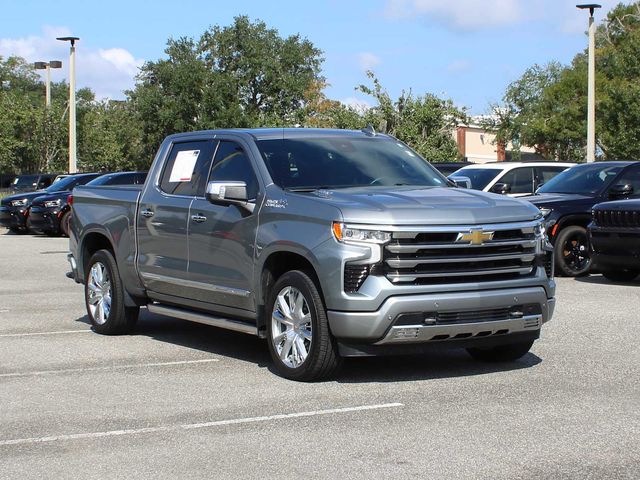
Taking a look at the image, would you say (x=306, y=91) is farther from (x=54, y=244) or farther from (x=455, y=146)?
(x=54, y=244)

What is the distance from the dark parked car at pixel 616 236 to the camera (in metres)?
15.0

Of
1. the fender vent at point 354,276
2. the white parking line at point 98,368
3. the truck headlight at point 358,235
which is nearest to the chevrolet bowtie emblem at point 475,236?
the truck headlight at point 358,235

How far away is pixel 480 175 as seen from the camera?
20.2m

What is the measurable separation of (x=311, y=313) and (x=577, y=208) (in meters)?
9.75

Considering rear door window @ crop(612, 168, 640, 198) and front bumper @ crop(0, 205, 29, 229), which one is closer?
rear door window @ crop(612, 168, 640, 198)

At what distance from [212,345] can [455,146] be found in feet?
88.1

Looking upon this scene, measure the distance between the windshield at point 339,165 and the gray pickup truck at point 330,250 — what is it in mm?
12

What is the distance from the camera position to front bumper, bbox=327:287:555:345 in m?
7.63

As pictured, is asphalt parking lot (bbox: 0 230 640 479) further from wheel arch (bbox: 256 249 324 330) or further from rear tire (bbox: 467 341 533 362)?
wheel arch (bbox: 256 249 324 330)

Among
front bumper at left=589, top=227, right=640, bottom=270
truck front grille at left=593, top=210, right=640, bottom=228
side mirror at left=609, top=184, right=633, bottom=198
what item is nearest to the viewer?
front bumper at left=589, top=227, right=640, bottom=270

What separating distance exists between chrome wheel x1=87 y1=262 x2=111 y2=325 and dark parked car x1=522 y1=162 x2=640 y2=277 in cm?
780

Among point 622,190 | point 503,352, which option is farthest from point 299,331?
point 622,190

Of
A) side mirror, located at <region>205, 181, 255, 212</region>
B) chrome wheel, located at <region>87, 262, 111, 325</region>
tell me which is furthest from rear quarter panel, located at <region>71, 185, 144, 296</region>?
side mirror, located at <region>205, 181, 255, 212</region>

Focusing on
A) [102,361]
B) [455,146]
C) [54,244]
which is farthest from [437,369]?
[455,146]
